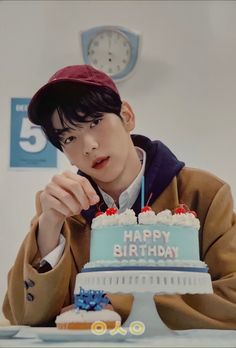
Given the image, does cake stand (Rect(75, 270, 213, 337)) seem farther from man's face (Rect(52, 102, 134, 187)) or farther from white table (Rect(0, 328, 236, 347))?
man's face (Rect(52, 102, 134, 187))

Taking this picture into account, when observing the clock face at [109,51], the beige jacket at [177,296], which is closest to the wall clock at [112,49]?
the clock face at [109,51]

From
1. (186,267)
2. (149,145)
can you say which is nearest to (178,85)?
(149,145)

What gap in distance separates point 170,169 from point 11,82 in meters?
1.26

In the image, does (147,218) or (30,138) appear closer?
(147,218)

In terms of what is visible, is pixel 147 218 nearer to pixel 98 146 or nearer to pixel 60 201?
pixel 60 201

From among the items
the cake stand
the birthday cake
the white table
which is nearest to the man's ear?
the birthday cake

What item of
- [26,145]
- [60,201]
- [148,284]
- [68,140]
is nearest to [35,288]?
[60,201]

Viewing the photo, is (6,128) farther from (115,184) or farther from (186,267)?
(186,267)

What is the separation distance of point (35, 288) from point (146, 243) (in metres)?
0.28

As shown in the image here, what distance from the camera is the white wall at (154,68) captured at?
2348 millimetres

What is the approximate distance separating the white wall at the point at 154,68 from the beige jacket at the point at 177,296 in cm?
96

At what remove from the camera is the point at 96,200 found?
109 cm

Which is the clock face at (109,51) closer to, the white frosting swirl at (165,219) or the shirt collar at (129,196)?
the shirt collar at (129,196)

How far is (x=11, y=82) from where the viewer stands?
2398mm
